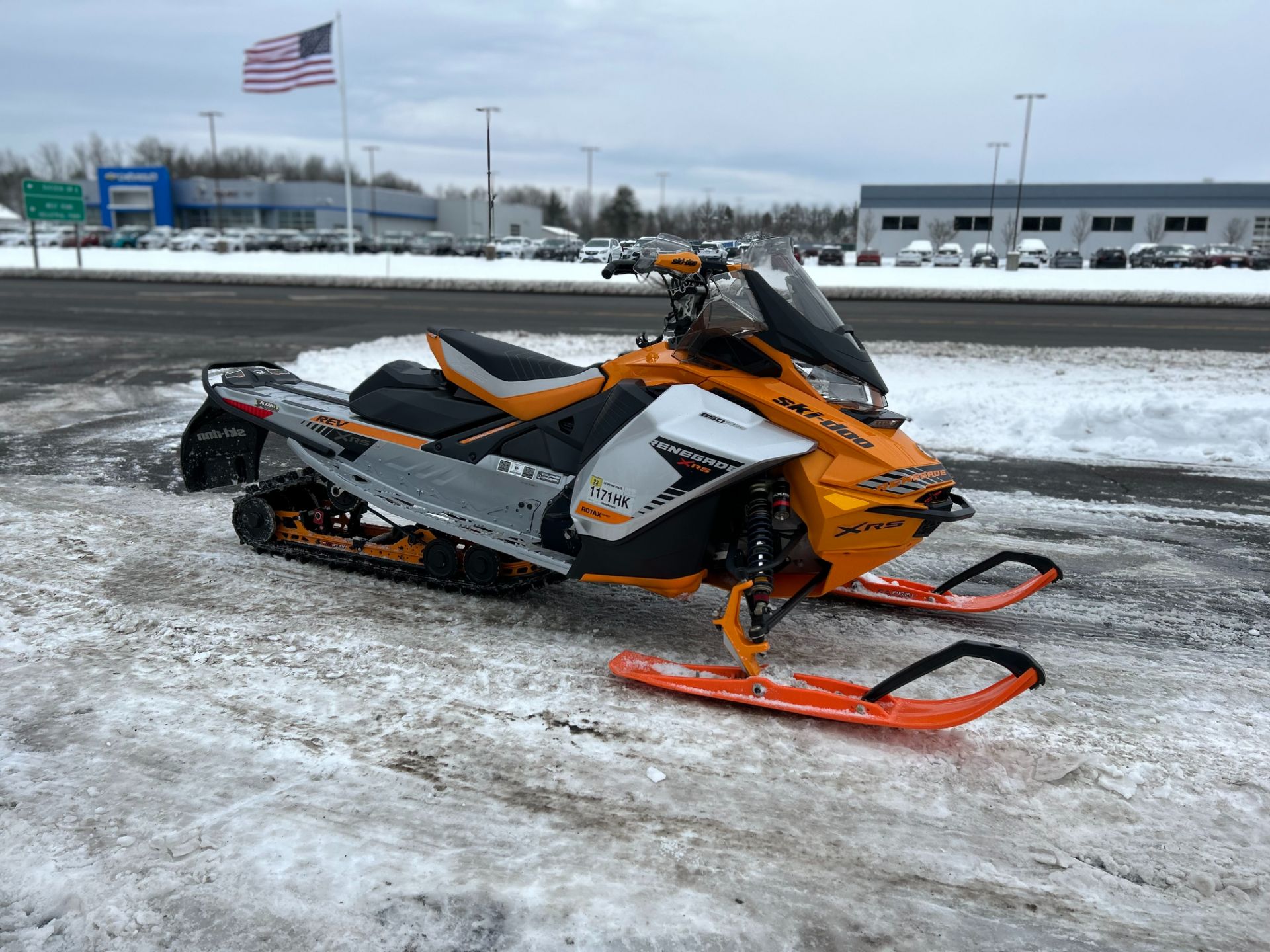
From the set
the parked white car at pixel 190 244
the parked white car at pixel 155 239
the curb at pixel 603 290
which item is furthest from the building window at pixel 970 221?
the parked white car at pixel 155 239

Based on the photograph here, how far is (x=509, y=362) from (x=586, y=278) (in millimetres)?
22049

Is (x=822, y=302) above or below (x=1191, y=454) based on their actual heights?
above

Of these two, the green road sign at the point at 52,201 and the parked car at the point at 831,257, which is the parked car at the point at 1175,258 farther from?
the green road sign at the point at 52,201

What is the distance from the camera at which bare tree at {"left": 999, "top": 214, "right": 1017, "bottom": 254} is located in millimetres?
42750

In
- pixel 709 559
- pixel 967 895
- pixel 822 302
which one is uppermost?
pixel 822 302

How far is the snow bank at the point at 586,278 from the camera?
23328 millimetres

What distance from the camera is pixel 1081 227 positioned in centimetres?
5584

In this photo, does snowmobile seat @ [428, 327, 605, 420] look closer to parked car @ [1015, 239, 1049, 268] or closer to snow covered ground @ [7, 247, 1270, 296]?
snow covered ground @ [7, 247, 1270, 296]

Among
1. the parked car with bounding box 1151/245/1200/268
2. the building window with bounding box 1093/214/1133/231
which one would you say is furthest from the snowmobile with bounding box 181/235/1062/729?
the building window with bounding box 1093/214/1133/231

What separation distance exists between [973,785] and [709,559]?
134 cm

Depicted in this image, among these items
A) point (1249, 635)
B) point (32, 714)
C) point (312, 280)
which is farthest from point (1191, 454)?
point (312, 280)

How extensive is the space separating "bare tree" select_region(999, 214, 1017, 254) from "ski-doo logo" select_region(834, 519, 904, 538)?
40.3 m

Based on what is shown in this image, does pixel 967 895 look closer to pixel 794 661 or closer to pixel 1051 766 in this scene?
pixel 1051 766

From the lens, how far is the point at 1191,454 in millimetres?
7230
